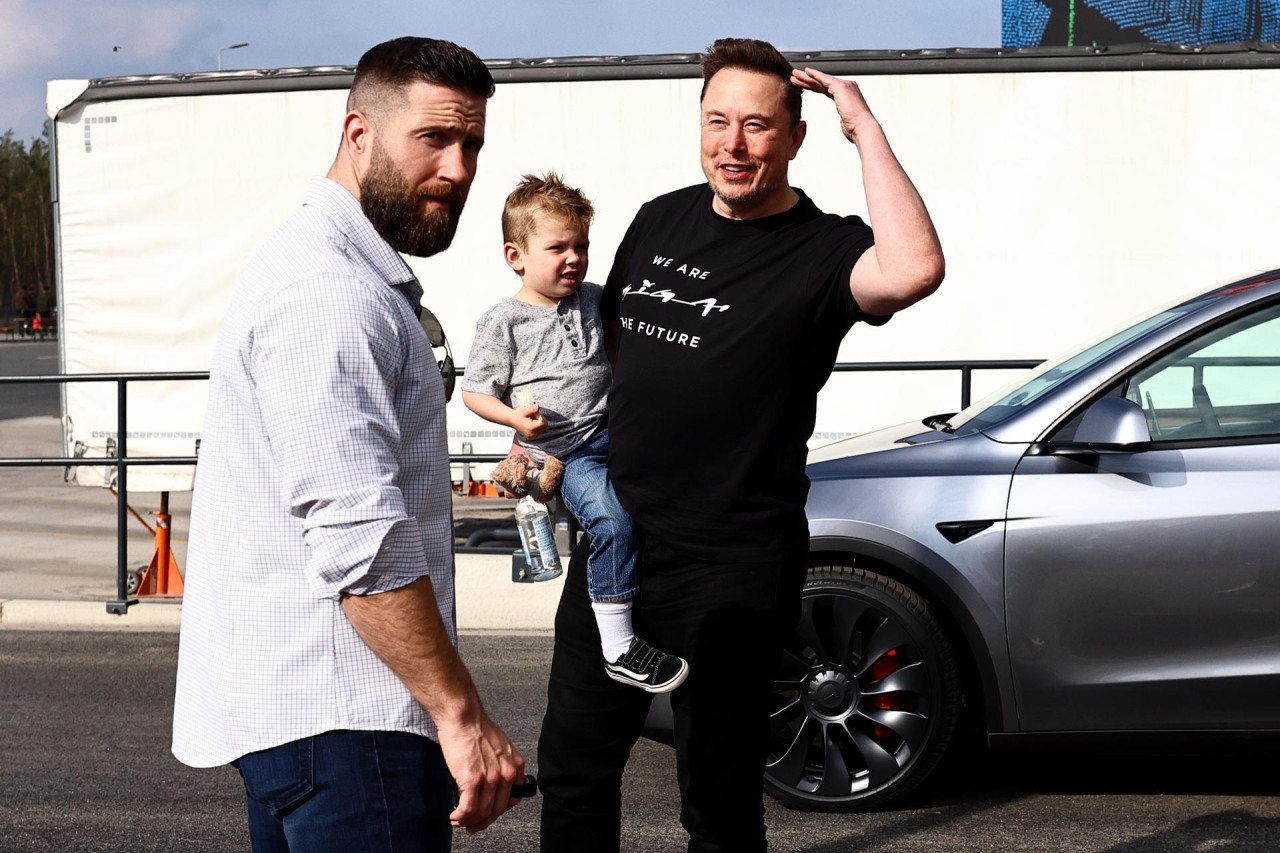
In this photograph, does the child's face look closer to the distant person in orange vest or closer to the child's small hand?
the child's small hand

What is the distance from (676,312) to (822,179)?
6600 mm

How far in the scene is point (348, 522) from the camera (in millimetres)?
1808

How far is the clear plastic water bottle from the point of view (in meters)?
3.80

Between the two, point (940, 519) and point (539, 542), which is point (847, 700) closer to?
point (940, 519)

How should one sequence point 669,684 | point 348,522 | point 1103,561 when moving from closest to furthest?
point 348,522
point 669,684
point 1103,561

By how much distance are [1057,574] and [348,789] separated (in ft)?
9.44

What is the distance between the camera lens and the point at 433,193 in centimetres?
203

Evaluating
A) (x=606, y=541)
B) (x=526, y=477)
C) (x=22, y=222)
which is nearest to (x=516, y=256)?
(x=526, y=477)

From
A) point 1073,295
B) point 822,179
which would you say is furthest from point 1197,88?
point 822,179

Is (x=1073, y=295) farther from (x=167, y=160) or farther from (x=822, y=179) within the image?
(x=167, y=160)

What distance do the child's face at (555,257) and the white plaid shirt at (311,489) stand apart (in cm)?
142

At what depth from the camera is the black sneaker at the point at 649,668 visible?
2.85 metres

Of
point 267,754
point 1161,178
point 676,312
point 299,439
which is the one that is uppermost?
point 1161,178

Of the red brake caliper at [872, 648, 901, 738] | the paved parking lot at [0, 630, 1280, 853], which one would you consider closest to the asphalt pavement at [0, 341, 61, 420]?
the paved parking lot at [0, 630, 1280, 853]
